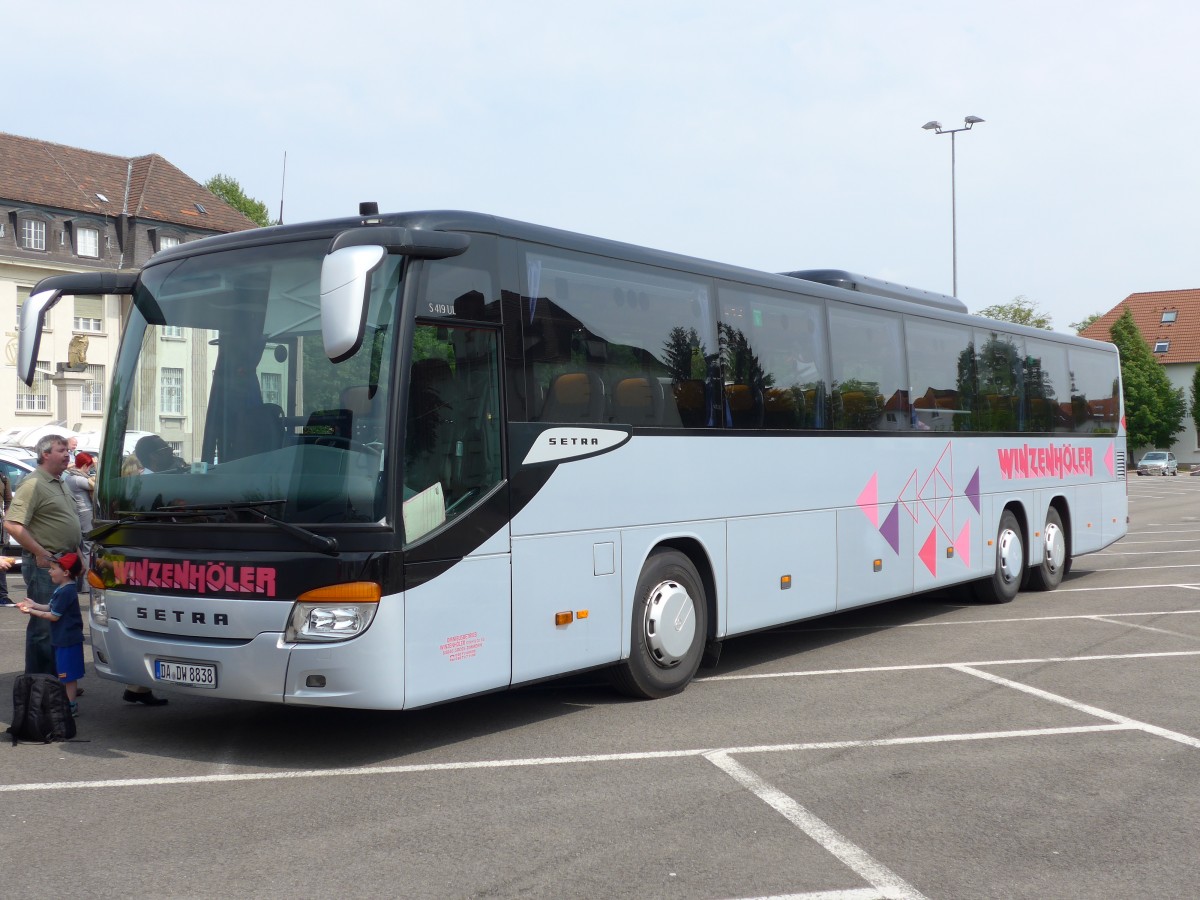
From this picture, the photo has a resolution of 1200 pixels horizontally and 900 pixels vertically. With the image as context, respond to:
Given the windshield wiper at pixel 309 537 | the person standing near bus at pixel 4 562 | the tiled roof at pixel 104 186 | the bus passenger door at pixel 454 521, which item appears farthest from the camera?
the tiled roof at pixel 104 186

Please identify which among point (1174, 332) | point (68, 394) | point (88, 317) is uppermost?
point (1174, 332)

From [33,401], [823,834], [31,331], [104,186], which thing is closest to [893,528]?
[823,834]

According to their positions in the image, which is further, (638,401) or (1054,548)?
(1054,548)

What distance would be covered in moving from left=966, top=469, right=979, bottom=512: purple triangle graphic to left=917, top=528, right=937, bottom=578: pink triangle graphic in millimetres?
1038

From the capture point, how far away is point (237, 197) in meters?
71.2

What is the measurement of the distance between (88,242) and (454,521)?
2083 inches

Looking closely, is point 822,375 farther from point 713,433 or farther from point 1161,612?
point 1161,612

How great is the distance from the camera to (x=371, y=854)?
5.29m

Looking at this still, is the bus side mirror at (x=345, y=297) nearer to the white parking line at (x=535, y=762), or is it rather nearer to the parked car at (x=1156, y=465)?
the white parking line at (x=535, y=762)

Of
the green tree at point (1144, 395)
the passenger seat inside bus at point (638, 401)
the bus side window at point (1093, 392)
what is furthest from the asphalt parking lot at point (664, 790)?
the green tree at point (1144, 395)

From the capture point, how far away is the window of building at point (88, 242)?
54438 millimetres

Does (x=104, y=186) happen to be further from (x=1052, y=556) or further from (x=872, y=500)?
(x=872, y=500)

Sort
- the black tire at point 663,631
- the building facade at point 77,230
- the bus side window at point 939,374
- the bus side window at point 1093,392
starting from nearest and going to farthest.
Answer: the black tire at point 663,631 → the bus side window at point 939,374 → the bus side window at point 1093,392 → the building facade at point 77,230

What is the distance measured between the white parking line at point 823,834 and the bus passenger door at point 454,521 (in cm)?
147
